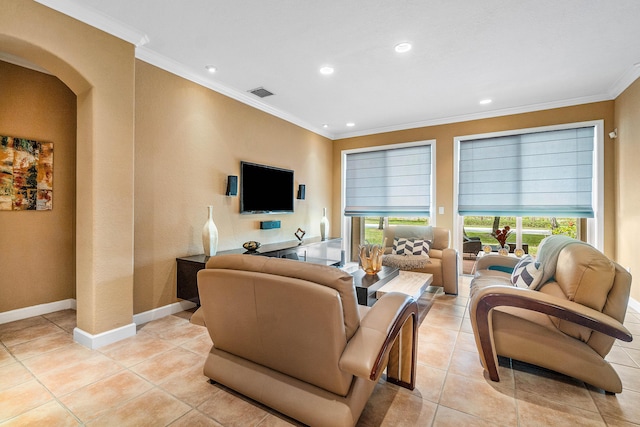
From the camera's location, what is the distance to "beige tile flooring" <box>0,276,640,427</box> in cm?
169

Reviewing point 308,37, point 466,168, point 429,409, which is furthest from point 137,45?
point 466,168

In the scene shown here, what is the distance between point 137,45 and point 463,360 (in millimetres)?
4155

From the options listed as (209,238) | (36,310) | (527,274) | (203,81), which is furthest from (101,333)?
(527,274)

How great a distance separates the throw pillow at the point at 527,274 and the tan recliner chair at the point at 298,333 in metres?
1.17

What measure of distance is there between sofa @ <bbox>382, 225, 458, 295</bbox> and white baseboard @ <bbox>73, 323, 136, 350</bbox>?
3.34m

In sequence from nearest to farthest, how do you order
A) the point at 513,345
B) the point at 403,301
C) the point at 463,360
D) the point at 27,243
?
the point at 403,301 → the point at 513,345 → the point at 463,360 → the point at 27,243

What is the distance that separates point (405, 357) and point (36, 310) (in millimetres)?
3958

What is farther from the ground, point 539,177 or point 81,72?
point 81,72

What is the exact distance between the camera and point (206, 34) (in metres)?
2.78

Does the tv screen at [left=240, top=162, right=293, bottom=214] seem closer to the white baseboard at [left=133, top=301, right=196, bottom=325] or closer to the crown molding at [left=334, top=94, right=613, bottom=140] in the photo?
the white baseboard at [left=133, top=301, right=196, bottom=325]

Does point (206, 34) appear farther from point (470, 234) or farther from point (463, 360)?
point (470, 234)

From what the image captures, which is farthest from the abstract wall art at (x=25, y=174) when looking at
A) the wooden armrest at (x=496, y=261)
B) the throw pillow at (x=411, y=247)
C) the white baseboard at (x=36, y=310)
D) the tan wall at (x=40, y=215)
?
the wooden armrest at (x=496, y=261)

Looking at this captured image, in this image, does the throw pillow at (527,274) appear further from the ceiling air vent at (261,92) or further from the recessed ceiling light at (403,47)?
the ceiling air vent at (261,92)

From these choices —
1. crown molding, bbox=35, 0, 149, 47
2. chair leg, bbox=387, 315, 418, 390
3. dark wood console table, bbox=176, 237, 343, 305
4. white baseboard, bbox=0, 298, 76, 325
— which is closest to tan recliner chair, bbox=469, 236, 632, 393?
chair leg, bbox=387, 315, 418, 390
